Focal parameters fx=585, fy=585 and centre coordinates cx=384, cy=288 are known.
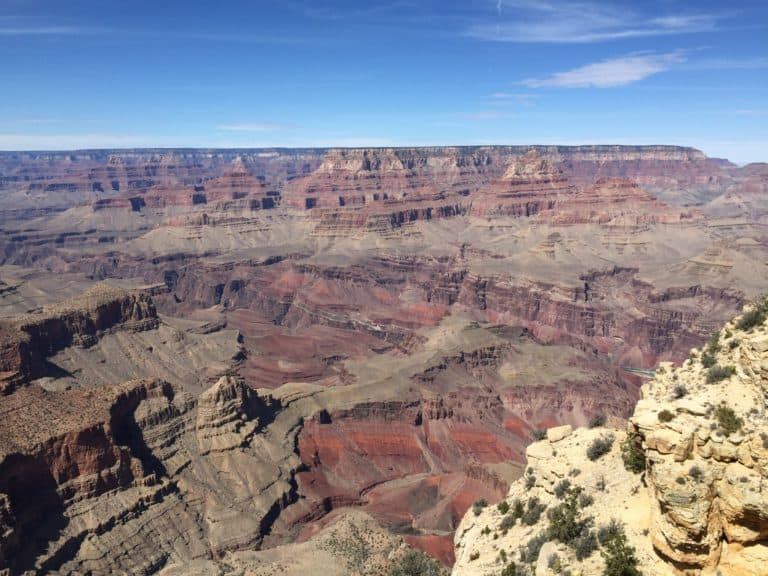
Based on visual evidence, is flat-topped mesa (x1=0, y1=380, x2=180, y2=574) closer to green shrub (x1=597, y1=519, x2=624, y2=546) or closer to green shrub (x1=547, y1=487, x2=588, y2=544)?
green shrub (x1=547, y1=487, x2=588, y2=544)

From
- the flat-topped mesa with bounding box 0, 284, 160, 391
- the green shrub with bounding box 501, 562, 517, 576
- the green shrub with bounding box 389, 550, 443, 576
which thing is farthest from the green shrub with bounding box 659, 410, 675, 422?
the flat-topped mesa with bounding box 0, 284, 160, 391

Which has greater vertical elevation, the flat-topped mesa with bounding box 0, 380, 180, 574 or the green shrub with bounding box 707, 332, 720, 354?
the green shrub with bounding box 707, 332, 720, 354

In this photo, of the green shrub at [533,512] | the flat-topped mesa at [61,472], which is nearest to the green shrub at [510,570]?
the green shrub at [533,512]

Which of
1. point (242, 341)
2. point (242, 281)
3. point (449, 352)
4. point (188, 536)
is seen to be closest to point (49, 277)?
point (242, 281)

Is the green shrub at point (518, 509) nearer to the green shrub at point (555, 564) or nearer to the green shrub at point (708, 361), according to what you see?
the green shrub at point (555, 564)

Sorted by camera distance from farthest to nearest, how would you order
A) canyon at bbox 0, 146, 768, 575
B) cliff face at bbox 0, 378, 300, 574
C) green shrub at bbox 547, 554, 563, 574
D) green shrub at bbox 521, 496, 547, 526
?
canyon at bbox 0, 146, 768, 575 < cliff face at bbox 0, 378, 300, 574 < green shrub at bbox 521, 496, 547, 526 < green shrub at bbox 547, 554, 563, 574

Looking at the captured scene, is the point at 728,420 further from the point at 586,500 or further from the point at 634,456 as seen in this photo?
the point at 586,500
